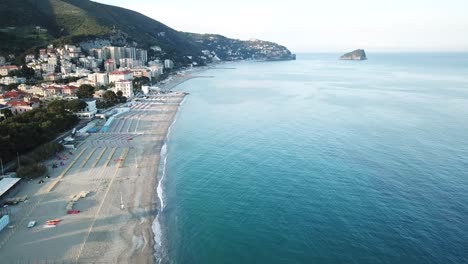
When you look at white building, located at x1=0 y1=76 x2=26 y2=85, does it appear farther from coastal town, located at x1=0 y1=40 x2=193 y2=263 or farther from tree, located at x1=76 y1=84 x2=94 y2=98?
tree, located at x1=76 y1=84 x2=94 y2=98

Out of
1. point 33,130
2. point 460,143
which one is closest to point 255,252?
point 33,130

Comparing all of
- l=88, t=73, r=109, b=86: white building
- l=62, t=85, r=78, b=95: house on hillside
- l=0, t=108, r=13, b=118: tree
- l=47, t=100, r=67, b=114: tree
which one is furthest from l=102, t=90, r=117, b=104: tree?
l=0, t=108, r=13, b=118: tree

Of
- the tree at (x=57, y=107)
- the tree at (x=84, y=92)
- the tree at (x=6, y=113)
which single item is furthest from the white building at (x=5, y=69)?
the tree at (x=6, y=113)

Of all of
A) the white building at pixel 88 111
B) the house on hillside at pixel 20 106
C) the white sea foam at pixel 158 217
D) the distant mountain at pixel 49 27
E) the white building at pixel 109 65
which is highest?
the distant mountain at pixel 49 27

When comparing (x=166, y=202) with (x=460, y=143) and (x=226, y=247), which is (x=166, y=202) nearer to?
(x=226, y=247)

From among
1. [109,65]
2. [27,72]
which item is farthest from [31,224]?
[109,65]

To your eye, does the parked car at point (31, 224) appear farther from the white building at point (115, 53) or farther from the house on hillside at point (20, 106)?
the white building at point (115, 53)
